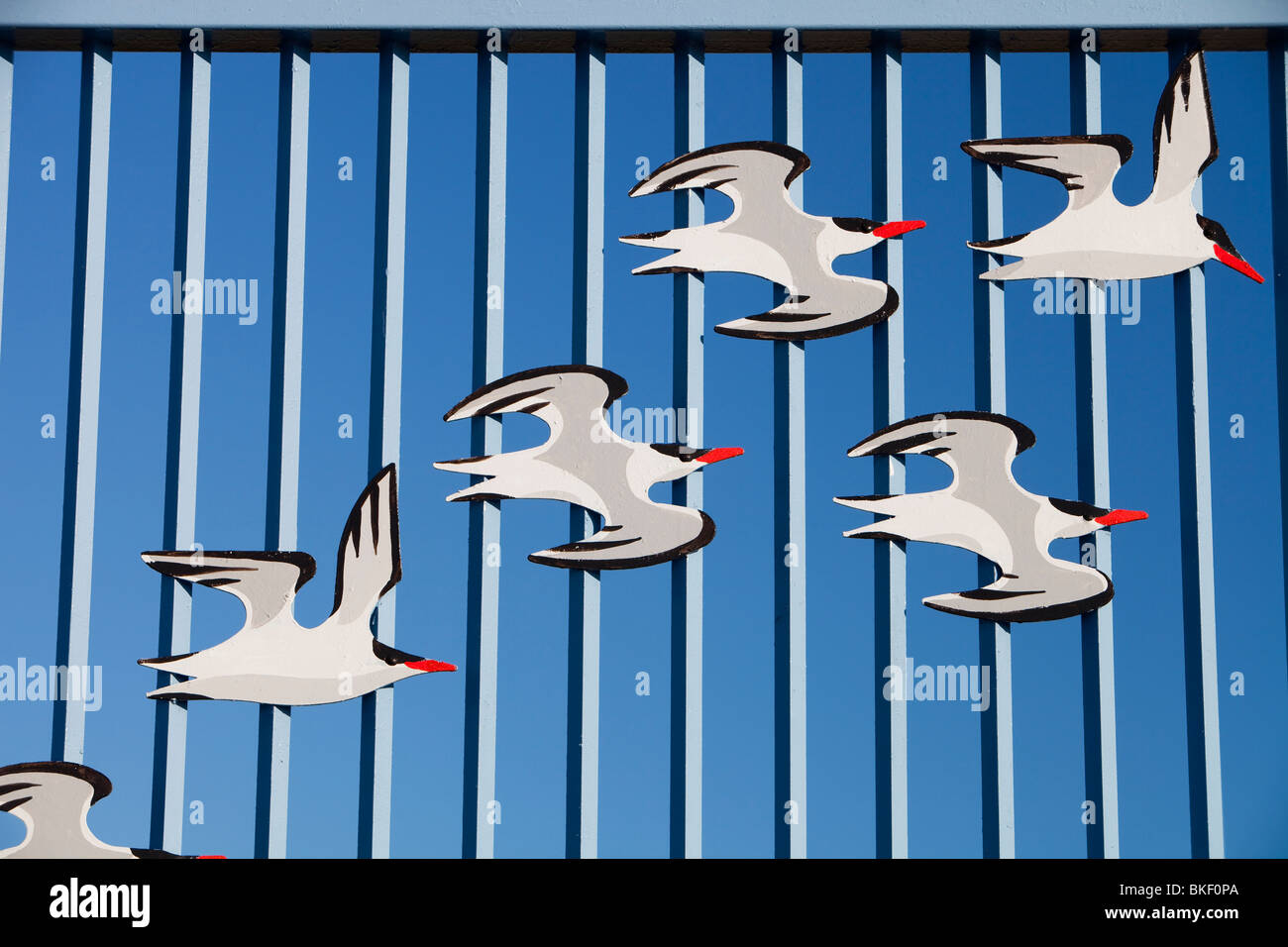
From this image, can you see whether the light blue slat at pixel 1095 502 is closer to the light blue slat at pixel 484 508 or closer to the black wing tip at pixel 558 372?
the black wing tip at pixel 558 372

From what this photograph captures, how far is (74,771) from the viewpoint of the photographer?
13.5ft

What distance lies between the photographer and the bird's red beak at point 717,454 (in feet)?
13.7

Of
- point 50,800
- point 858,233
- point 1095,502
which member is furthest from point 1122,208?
point 50,800

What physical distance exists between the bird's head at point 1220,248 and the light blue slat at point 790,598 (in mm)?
1420

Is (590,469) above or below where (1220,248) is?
below

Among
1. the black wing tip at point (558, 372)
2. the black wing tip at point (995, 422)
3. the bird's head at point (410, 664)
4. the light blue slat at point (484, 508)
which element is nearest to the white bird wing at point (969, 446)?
the black wing tip at point (995, 422)

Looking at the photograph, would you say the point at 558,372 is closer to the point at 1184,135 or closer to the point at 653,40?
the point at 653,40

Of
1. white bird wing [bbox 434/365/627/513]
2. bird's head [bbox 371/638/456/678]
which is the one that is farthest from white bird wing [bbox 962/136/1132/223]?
bird's head [bbox 371/638/456/678]

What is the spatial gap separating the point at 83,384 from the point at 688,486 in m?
2.06
